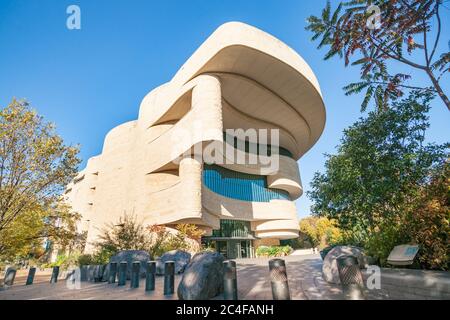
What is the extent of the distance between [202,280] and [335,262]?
13.9 ft

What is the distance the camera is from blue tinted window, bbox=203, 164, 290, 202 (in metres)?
28.5

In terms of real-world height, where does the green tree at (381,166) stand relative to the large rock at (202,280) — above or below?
above

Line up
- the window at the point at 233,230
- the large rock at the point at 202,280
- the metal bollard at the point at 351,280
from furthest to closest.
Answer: the window at the point at 233,230 < the large rock at the point at 202,280 < the metal bollard at the point at 351,280

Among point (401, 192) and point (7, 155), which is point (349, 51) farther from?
point (7, 155)

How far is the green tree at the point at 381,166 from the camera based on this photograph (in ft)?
31.7

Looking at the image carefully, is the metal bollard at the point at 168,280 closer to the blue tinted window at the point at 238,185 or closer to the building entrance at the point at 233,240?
the blue tinted window at the point at 238,185

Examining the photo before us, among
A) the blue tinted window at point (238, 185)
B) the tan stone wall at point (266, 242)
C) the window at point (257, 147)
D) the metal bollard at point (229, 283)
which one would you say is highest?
the window at point (257, 147)

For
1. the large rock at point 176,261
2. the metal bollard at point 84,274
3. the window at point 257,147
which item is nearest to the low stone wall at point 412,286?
the large rock at point 176,261

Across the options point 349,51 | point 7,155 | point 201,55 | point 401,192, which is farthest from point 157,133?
point 401,192

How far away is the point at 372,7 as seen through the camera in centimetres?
952

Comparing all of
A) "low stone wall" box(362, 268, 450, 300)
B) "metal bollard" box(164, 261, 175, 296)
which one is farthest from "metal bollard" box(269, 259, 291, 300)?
"metal bollard" box(164, 261, 175, 296)

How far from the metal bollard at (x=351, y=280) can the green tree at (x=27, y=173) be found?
12.0 metres

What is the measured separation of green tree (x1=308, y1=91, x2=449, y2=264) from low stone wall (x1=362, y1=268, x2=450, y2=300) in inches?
152

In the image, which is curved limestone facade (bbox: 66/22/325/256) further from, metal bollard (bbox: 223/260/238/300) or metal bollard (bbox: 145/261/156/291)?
metal bollard (bbox: 223/260/238/300)
